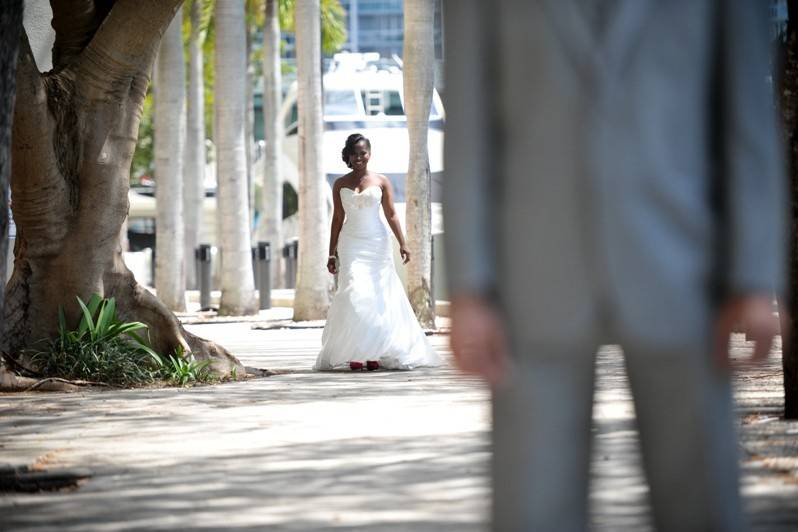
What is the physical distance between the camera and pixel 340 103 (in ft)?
159

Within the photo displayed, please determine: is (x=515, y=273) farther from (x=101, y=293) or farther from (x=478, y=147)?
(x=101, y=293)

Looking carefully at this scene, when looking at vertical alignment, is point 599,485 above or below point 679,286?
below

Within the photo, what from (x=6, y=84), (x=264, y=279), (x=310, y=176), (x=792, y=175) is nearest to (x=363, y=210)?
(x=792, y=175)

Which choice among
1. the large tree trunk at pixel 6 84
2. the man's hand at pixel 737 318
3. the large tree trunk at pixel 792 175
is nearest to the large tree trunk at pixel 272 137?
the large tree trunk at pixel 792 175

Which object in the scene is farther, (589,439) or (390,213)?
(390,213)

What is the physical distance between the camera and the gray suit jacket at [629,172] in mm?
2807

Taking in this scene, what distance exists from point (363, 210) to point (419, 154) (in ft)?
25.0

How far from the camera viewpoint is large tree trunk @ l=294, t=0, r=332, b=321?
973 inches

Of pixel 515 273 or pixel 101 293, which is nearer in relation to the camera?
pixel 515 273

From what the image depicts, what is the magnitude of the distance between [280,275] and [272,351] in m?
28.0

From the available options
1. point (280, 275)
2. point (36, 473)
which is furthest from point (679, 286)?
point (280, 275)

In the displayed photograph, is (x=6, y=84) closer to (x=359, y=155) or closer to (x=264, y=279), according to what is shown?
(x=359, y=155)

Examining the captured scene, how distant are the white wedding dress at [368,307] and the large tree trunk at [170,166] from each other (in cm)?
1318

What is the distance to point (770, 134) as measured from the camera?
291cm
